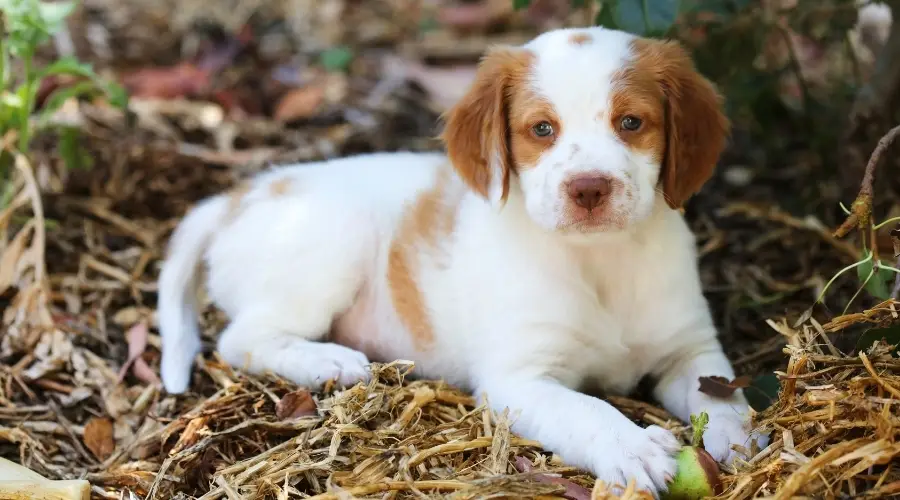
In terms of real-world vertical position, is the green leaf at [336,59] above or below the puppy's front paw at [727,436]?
above

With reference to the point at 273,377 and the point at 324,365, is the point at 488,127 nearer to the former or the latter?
the point at 324,365

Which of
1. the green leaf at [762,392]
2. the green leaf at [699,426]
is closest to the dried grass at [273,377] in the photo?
the green leaf at [699,426]

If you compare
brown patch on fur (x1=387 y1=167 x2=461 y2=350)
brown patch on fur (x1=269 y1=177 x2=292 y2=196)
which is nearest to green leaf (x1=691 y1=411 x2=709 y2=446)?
brown patch on fur (x1=387 y1=167 x2=461 y2=350)

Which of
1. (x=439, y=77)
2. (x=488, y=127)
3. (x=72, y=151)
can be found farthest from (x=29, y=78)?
(x=439, y=77)

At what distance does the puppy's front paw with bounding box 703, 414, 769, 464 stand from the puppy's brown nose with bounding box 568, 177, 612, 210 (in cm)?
76

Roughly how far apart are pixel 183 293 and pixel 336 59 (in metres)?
2.93

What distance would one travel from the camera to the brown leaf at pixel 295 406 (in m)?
3.09

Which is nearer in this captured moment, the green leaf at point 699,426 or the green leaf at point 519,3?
the green leaf at point 699,426

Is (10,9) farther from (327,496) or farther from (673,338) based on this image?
(673,338)

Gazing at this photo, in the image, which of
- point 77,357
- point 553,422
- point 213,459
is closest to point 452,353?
point 553,422

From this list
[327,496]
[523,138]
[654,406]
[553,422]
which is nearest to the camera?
[327,496]

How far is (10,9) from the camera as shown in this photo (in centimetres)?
376

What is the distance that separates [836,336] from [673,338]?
52 cm

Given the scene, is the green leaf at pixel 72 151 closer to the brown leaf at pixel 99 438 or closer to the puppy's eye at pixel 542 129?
the brown leaf at pixel 99 438
